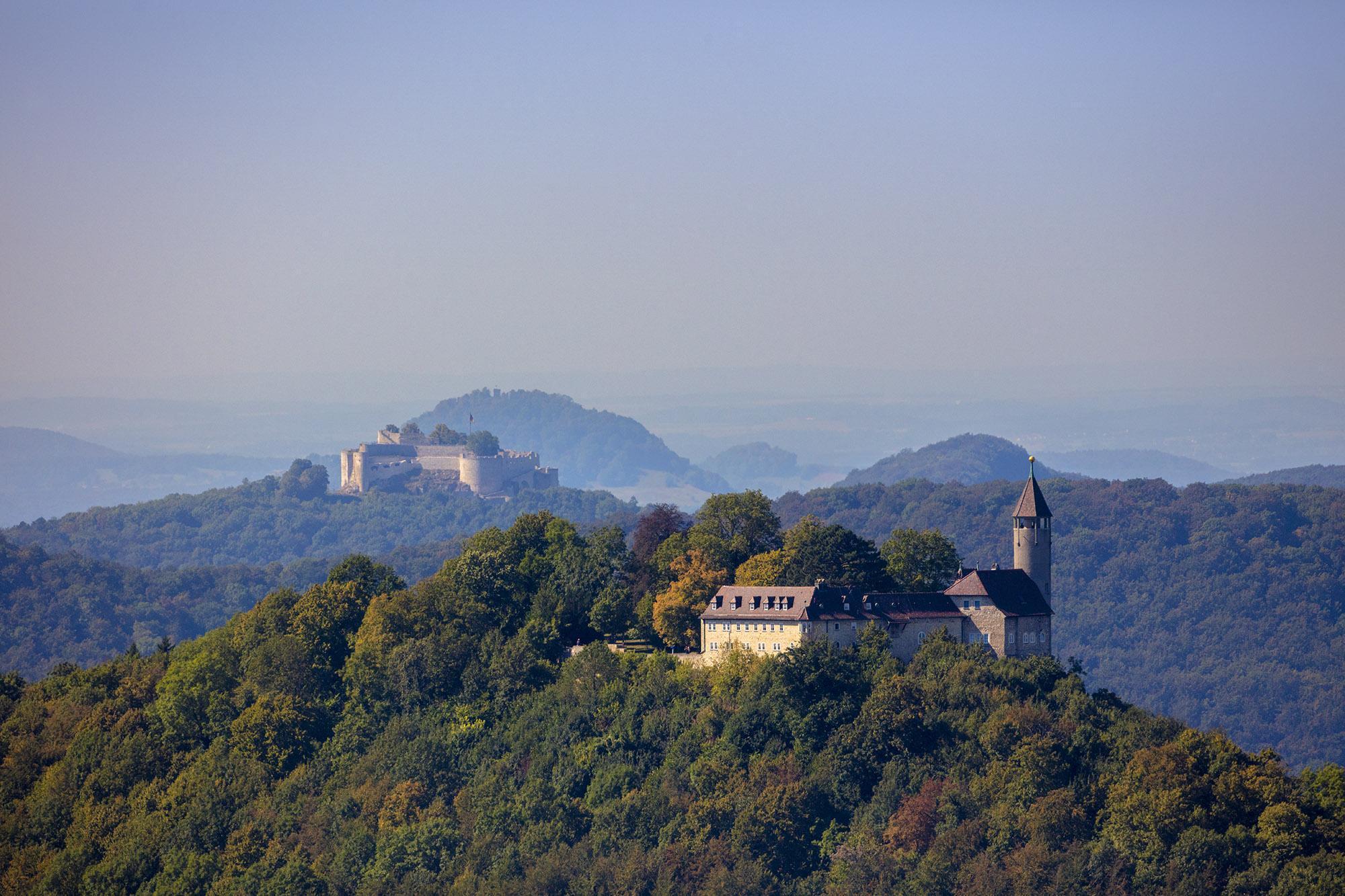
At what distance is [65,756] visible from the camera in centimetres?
8575

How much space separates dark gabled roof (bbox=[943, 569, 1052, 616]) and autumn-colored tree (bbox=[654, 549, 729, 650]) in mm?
8764

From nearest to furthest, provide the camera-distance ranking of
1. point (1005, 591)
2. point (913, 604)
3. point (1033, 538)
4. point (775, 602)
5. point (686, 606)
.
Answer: point (775, 602) < point (913, 604) < point (1005, 591) < point (1033, 538) < point (686, 606)

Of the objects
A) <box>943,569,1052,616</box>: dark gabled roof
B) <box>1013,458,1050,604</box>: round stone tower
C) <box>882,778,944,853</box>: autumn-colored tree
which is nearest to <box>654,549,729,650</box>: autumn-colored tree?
<box>943,569,1052,616</box>: dark gabled roof

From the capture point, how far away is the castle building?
71.9 m

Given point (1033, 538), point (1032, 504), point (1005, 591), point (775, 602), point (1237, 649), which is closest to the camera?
point (775, 602)

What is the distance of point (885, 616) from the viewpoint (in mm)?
72625

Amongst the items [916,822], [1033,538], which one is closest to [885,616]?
[1033,538]

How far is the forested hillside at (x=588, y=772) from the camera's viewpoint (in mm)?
67562

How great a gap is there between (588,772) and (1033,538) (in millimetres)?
18265

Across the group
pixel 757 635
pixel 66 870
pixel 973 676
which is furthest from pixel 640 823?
pixel 66 870

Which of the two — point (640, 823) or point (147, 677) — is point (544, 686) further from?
point (147, 677)

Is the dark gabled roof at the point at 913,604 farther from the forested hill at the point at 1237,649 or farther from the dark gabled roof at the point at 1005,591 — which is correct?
the forested hill at the point at 1237,649

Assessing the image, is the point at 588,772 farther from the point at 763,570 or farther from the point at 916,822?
the point at 916,822

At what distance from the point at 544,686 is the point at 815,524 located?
1223 cm
